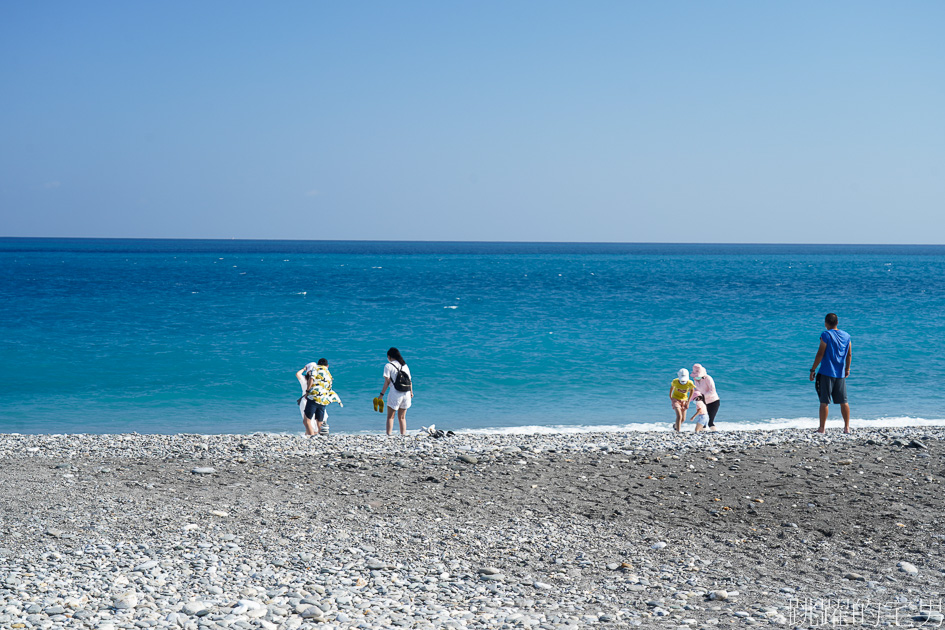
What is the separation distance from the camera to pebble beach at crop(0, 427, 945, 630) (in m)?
5.54

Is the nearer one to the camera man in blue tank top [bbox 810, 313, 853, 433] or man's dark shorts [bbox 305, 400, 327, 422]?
man in blue tank top [bbox 810, 313, 853, 433]

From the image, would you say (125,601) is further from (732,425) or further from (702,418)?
(732,425)

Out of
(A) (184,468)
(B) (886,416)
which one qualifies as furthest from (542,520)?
(B) (886,416)

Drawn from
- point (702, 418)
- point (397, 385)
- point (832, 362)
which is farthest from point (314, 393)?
point (832, 362)

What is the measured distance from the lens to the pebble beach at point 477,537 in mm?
5543

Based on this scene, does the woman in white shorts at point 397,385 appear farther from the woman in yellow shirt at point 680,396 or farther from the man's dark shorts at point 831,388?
the man's dark shorts at point 831,388

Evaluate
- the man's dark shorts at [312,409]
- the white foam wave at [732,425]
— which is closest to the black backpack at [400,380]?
the man's dark shorts at [312,409]

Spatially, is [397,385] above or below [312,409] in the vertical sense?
above

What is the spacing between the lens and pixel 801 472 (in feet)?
30.8

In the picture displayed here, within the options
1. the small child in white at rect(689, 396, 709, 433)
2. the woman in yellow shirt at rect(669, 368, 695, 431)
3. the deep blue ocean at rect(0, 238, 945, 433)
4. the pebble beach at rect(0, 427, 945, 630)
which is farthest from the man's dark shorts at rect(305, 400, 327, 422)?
the small child in white at rect(689, 396, 709, 433)

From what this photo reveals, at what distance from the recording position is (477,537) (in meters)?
7.22

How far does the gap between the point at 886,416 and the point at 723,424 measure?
13.8 ft

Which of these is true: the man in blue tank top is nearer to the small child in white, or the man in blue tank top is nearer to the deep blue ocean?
the small child in white

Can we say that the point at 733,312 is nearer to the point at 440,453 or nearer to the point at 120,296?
the point at 440,453
